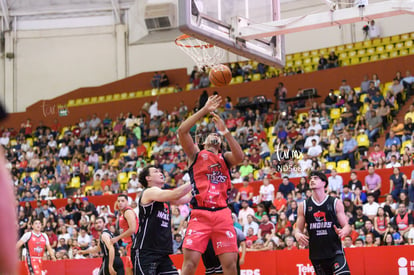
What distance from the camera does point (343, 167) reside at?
18344 millimetres

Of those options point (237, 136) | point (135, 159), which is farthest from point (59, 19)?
point (237, 136)

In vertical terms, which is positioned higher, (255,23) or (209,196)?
(255,23)

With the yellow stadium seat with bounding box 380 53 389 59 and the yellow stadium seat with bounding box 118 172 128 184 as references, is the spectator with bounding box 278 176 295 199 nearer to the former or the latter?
the yellow stadium seat with bounding box 118 172 128 184

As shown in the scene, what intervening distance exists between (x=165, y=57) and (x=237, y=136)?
10.6 m

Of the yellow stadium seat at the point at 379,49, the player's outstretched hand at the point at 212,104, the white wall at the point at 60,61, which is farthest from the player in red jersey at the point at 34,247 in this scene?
the white wall at the point at 60,61

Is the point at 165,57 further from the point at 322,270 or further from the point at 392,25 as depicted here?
the point at 322,270

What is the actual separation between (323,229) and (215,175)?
6.02 feet

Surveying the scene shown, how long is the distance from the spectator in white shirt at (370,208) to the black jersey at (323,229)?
688 cm

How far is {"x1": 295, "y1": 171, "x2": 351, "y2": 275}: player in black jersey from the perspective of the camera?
829 centimetres

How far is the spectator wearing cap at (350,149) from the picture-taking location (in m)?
18.5

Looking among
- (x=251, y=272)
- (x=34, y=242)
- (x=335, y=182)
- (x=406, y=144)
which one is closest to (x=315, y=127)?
(x=406, y=144)

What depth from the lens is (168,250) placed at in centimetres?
764

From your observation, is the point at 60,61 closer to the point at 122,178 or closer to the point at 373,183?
the point at 122,178

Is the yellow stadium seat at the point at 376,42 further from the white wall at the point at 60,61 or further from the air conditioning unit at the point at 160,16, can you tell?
the white wall at the point at 60,61
